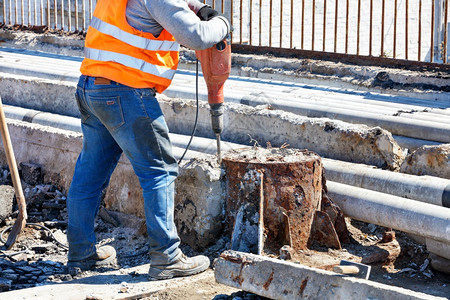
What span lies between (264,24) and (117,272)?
10.9m

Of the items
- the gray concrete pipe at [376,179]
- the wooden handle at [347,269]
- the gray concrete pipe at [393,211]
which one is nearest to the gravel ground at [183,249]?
the gray concrete pipe at [393,211]

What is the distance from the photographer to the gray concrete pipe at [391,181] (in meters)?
4.08

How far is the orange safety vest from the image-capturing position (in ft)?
12.0

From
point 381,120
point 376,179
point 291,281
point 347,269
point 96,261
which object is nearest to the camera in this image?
point 347,269

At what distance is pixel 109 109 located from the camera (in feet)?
12.3

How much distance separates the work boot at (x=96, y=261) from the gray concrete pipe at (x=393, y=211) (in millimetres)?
1561

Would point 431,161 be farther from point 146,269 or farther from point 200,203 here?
point 146,269

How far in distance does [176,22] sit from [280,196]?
4.36 ft

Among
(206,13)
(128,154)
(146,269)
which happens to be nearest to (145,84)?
(128,154)

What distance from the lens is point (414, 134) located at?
4973mm

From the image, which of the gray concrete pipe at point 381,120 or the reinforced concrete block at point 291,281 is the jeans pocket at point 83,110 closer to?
the reinforced concrete block at point 291,281

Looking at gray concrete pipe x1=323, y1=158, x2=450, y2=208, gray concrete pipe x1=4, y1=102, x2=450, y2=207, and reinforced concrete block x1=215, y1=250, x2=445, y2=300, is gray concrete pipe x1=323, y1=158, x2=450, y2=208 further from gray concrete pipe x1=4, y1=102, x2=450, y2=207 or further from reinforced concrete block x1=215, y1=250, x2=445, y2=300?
reinforced concrete block x1=215, y1=250, x2=445, y2=300

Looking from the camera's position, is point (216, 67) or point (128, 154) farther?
point (216, 67)

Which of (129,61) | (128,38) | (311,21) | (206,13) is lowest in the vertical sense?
(129,61)
